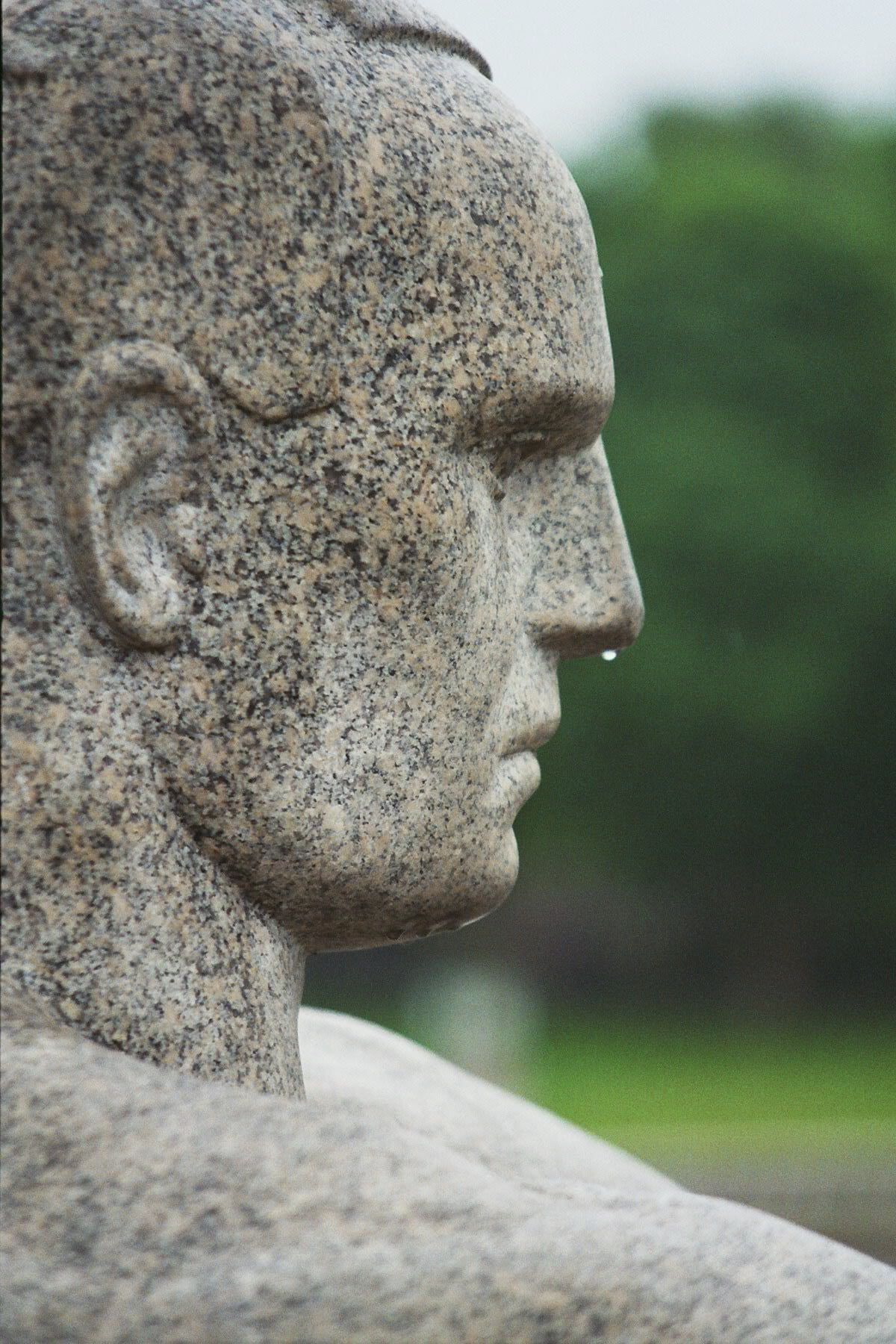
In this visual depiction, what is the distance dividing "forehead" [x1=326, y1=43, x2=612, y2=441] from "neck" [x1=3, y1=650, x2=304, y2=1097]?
60cm

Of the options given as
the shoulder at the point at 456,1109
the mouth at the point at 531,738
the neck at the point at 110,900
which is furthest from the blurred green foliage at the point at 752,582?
the neck at the point at 110,900

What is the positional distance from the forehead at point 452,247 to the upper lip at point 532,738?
0.46 m

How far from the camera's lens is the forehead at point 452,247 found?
2.41 metres

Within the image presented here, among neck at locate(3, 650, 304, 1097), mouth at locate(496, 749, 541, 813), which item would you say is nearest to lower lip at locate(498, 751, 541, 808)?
mouth at locate(496, 749, 541, 813)

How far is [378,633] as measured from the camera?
247cm

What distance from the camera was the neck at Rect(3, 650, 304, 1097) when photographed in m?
2.28

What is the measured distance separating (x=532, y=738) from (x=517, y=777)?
0.07 m

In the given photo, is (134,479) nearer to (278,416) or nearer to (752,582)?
(278,416)

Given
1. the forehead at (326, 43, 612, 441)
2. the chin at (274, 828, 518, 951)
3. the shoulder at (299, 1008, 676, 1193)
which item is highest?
the forehead at (326, 43, 612, 441)

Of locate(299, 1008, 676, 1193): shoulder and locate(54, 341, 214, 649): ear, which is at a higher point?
locate(54, 341, 214, 649): ear

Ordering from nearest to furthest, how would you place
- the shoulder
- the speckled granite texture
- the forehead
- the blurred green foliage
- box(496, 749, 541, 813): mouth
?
the speckled granite texture < the forehead < box(496, 749, 541, 813): mouth < the shoulder < the blurred green foliage

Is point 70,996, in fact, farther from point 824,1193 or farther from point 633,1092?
point 633,1092

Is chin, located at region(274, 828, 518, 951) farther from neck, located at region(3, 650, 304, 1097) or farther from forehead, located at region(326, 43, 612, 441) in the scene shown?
forehead, located at region(326, 43, 612, 441)

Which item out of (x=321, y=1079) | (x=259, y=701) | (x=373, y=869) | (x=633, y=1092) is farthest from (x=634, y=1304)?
(x=633, y=1092)
